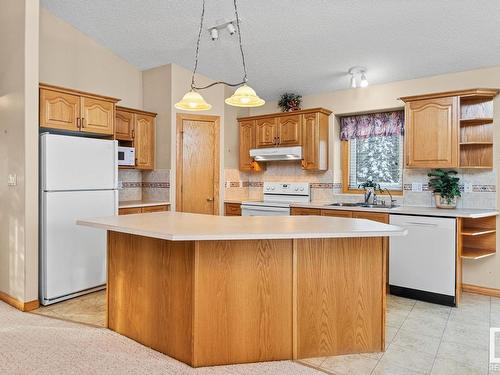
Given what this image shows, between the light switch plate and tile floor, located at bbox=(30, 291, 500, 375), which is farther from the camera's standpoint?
the light switch plate

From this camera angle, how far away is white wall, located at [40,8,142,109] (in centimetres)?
400

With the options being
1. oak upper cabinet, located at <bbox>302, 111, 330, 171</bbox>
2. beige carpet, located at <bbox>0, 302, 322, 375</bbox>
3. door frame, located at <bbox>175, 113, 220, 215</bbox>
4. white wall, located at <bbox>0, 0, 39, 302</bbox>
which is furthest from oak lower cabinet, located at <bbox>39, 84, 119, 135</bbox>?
oak upper cabinet, located at <bbox>302, 111, 330, 171</bbox>

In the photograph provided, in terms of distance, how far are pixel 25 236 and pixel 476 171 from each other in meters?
4.52

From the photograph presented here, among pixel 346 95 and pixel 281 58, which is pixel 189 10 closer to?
pixel 281 58

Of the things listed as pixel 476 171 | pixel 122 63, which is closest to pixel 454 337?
pixel 476 171

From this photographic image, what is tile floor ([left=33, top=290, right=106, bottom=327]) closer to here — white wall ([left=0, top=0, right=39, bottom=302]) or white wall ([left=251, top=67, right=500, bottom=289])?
white wall ([left=0, top=0, right=39, bottom=302])

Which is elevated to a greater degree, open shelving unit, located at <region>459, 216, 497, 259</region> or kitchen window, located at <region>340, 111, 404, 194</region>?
kitchen window, located at <region>340, 111, 404, 194</region>

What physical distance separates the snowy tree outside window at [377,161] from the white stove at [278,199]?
0.67m

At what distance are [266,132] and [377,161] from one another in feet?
5.10

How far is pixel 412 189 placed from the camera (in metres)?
4.34

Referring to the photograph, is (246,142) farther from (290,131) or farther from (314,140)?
(314,140)

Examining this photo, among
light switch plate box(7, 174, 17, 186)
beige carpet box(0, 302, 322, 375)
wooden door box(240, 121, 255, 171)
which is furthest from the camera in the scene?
wooden door box(240, 121, 255, 171)

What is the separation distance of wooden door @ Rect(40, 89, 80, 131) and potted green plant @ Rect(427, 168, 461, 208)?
3862mm

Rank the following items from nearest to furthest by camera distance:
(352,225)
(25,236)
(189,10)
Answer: (352,225) < (25,236) < (189,10)
